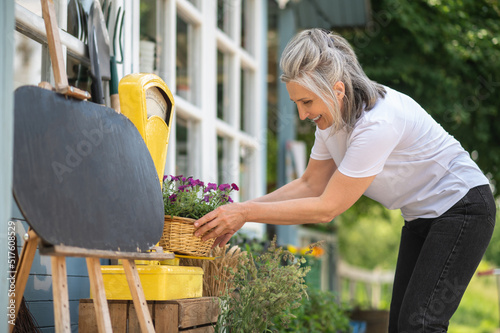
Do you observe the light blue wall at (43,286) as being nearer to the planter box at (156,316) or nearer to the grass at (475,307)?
the planter box at (156,316)

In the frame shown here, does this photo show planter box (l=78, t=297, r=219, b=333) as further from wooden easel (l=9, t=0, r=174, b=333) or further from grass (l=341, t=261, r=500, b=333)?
grass (l=341, t=261, r=500, b=333)

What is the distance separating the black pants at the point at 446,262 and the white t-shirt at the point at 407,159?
0.05 m

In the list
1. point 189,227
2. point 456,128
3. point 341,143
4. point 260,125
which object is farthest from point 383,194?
point 456,128

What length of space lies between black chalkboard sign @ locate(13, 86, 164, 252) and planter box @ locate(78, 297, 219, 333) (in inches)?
13.6

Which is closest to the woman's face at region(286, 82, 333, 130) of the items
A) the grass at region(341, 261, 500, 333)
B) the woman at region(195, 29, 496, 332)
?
the woman at region(195, 29, 496, 332)

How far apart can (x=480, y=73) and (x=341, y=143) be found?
15.1 feet

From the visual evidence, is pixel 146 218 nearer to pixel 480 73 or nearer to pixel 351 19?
pixel 351 19

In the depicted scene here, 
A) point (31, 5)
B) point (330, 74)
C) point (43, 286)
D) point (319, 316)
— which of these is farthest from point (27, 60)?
point (319, 316)

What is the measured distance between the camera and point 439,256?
2.04 metres

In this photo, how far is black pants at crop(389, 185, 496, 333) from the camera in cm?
200

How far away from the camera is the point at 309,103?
217cm

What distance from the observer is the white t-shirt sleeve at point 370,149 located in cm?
205

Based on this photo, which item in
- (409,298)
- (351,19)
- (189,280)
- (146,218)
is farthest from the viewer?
(351,19)

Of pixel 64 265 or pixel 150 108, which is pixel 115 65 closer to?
pixel 150 108
